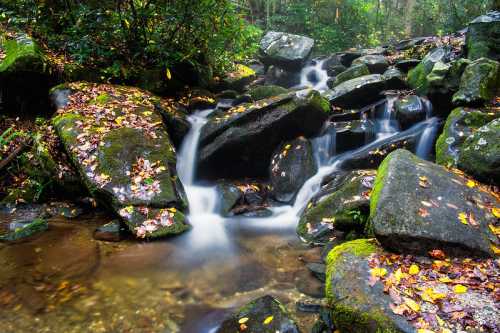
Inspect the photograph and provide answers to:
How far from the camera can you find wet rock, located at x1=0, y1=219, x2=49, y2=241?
18.2ft

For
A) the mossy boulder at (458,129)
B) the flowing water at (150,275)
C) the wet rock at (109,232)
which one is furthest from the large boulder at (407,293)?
the wet rock at (109,232)

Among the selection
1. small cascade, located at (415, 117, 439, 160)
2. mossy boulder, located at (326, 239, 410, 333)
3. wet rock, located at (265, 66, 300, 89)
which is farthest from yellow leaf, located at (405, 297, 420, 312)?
wet rock, located at (265, 66, 300, 89)

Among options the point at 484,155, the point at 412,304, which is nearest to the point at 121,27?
the point at 484,155

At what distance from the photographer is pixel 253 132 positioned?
7816mm

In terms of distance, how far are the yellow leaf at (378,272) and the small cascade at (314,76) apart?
36.9ft

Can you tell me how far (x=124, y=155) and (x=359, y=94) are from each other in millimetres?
6084

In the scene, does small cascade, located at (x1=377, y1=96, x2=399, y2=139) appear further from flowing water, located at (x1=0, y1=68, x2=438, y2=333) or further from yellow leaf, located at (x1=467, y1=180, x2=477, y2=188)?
yellow leaf, located at (x1=467, y1=180, x2=477, y2=188)

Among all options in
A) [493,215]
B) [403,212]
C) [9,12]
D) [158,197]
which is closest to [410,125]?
[493,215]

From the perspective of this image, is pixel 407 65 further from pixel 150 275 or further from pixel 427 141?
pixel 150 275

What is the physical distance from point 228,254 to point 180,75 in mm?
6076

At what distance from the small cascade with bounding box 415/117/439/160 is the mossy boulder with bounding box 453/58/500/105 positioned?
2.62 ft

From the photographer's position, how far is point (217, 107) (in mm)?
10117

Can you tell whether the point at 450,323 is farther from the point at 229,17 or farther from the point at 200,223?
the point at 229,17

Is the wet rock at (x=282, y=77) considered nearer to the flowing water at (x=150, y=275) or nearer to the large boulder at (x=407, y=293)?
the flowing water at (x=150, y=275)
